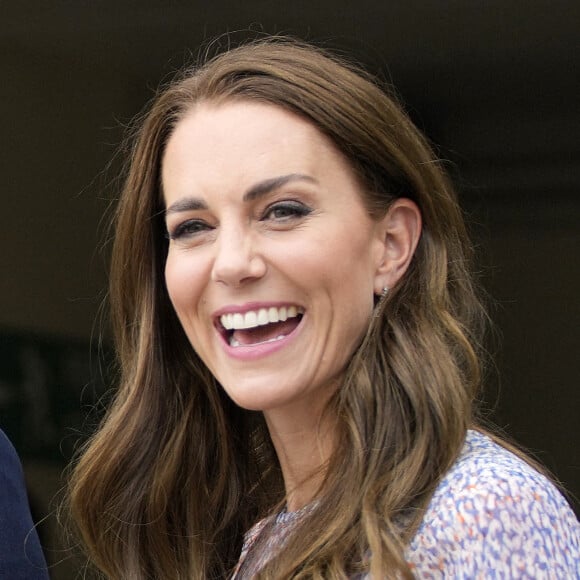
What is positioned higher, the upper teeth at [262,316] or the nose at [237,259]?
the nose at [237,259]

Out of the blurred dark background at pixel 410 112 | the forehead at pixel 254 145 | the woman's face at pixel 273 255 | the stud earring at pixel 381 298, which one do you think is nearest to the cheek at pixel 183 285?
the woman's face at pixel 273 255

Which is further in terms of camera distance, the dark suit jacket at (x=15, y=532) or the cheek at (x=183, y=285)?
the dark suit jacket at (x=15, y=532)

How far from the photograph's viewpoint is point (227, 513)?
230cm

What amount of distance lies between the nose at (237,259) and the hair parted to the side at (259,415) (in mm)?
206

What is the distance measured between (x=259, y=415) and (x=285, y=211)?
1.81 feet

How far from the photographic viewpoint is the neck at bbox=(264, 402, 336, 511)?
2.04 m

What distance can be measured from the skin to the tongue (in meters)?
0.02

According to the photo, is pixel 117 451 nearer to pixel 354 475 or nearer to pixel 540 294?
pixel 354 475

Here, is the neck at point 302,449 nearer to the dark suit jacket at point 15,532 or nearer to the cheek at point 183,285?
the cheek at point 183,285

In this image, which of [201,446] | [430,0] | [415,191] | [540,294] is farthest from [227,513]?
[430,0]

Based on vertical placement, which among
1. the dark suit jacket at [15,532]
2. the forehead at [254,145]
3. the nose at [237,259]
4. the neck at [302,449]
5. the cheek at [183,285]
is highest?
the forehead at [254,145]

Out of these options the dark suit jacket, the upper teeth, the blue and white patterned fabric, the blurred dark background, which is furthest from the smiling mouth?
the blurred dark background

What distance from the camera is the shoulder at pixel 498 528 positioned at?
5.43 feet

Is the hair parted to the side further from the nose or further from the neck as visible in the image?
the nose
